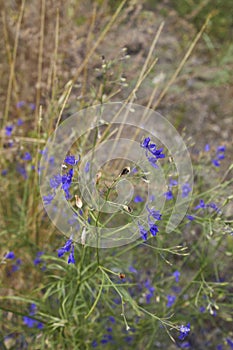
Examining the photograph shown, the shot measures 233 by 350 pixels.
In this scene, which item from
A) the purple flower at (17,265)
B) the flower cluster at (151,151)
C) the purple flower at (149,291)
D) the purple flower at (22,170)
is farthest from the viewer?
the purple flower at (22,170)

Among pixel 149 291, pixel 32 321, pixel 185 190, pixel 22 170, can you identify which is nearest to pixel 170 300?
pixel 149 291

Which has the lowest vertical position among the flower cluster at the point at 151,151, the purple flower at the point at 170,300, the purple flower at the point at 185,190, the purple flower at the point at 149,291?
the purple flower at the point at 149,291

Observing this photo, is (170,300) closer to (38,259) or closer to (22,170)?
(38,259)

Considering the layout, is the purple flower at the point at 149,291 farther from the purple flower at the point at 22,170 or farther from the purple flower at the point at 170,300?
the purple flower at the point at 22,170

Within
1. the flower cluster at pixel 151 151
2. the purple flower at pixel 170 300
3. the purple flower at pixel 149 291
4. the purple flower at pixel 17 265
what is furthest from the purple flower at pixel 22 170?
the flower cluster at pixel 151 151

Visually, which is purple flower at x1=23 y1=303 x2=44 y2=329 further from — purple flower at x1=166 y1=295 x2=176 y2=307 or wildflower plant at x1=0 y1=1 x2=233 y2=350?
purple flower at x1=166 y1=295 x2=176 y2=307

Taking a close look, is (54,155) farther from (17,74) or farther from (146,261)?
(17,74)

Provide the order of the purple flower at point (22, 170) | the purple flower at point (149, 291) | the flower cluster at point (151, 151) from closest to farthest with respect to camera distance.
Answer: the flower cluster at point (151, 151) < the purple flower at point (149, 291) < the purple flower at point (22, 170)

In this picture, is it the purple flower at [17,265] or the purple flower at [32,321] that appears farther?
the purple flower at [17,265]

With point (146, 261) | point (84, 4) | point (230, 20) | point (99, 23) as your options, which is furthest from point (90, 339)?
point (230, 20)
